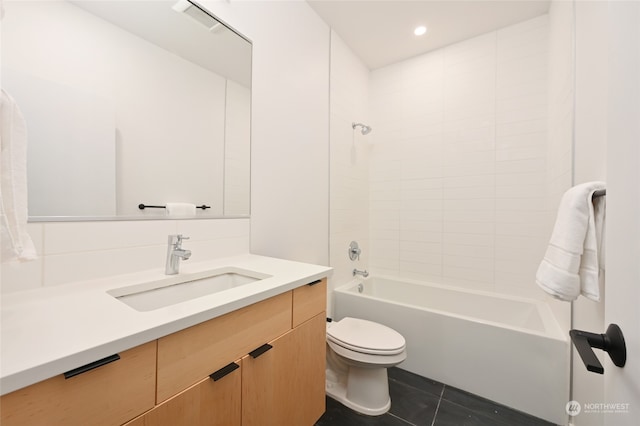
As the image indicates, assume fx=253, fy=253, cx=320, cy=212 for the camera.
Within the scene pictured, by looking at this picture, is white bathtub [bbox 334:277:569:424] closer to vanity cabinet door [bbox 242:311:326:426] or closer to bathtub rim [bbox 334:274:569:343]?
bathtub rim [bbox 334:274:569:343]

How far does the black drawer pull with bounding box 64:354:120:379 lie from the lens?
1.46 ft

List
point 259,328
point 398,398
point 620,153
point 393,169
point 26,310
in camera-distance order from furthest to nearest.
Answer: point 393,169 < point 398,398 < point 259,328 < point 26,310 < point 620,153

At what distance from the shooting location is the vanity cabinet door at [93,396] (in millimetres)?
409

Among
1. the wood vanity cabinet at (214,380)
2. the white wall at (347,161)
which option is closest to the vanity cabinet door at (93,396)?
the wood vanity cabinet at (214,380)

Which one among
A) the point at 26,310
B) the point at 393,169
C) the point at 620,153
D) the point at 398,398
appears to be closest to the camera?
the point at 620,153

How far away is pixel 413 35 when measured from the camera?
2141 mm

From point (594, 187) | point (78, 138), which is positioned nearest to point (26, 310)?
point (78, 138)

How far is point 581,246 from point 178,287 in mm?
1469

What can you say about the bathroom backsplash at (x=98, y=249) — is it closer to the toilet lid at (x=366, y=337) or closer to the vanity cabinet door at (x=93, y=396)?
the vanity cabinet door at (x=93, y=396)

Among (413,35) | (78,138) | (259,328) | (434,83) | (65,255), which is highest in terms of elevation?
(413,35)

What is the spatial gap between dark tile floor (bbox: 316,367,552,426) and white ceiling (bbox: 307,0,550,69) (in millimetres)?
2624

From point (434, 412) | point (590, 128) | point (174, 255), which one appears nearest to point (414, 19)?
point (590, 128)

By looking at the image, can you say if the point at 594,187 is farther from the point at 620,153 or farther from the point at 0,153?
the point at 0,153

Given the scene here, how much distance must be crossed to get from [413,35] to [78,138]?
2404 millimetres
